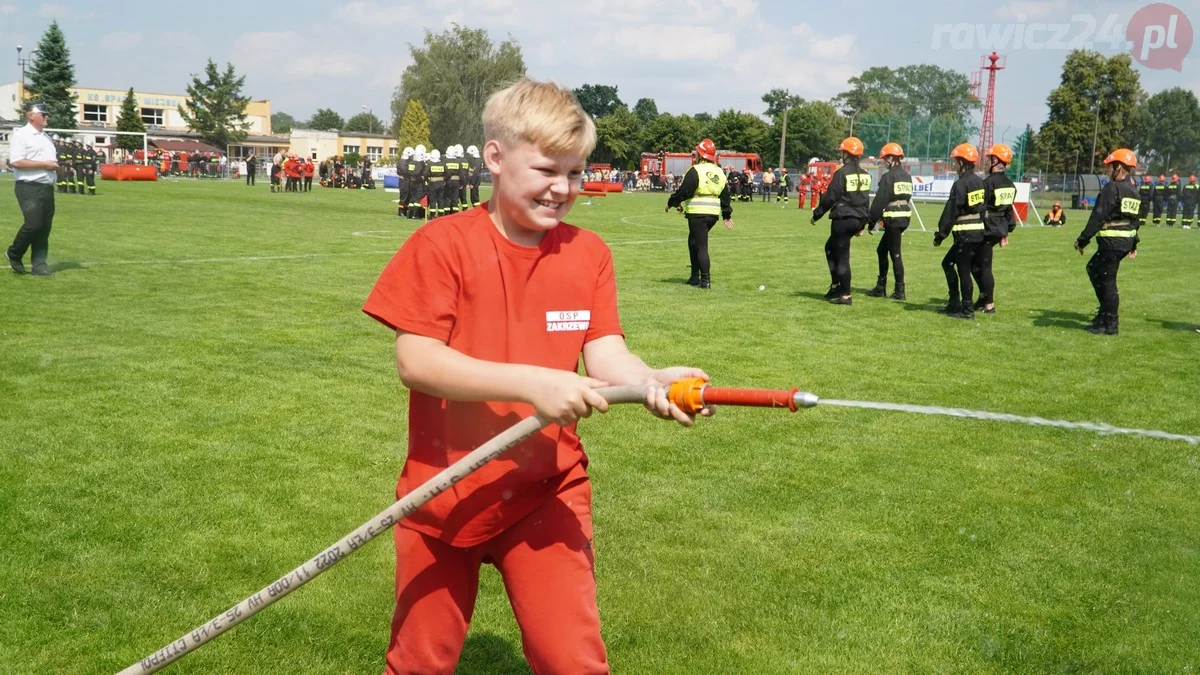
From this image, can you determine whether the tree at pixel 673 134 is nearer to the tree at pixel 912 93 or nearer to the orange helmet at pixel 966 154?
the tree at pixel 912 93

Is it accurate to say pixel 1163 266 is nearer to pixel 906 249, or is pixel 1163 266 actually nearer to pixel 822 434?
pixel 906 249

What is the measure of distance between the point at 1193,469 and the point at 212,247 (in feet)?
58.8

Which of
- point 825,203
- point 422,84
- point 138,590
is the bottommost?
point 138,590

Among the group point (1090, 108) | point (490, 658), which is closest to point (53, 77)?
point (1090, 108)

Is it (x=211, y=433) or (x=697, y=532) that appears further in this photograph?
(x=211, y=433)

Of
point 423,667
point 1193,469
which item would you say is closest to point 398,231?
point 1193,469

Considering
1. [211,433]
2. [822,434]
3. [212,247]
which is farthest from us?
[212,247]

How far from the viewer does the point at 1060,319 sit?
50.3ft

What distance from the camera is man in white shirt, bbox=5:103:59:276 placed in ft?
48.0

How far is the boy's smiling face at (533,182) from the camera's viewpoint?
2973 mm

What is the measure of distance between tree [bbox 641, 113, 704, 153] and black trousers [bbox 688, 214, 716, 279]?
92.5 m

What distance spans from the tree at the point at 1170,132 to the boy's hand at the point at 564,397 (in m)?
57.0

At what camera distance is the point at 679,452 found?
7.57 metres

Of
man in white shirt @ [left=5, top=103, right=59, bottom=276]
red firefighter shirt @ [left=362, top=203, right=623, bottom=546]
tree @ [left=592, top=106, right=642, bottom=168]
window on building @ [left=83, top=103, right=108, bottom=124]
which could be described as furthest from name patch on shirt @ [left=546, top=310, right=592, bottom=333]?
window on building @ [left=83, top=103, right=108, bottom=124]
